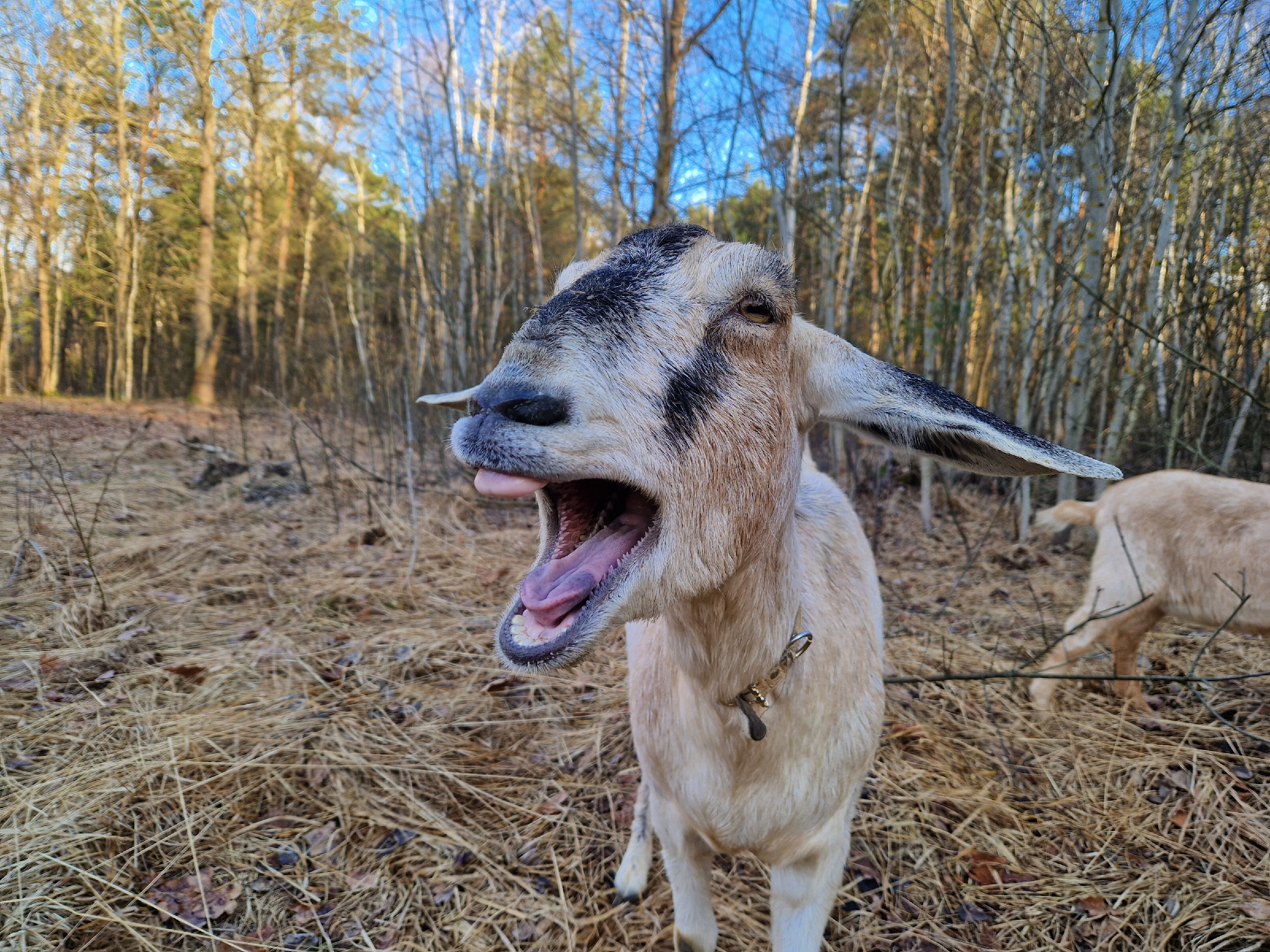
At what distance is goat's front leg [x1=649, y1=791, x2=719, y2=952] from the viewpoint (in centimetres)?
184

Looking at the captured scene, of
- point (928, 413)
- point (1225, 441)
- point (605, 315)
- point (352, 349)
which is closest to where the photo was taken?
point (605, 315)

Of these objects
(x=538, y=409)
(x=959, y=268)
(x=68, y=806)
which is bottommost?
(x=68, y=806)

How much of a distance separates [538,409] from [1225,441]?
8862 millimetres

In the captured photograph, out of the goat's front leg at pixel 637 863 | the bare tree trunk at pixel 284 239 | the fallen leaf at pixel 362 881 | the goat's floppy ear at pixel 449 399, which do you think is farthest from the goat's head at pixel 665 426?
the bare tree trunk at pixel 284 239

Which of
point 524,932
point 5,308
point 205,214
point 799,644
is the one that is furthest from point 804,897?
point 205,214

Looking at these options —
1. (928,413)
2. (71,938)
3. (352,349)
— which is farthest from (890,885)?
(352,349)

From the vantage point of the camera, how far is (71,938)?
6.30 ft

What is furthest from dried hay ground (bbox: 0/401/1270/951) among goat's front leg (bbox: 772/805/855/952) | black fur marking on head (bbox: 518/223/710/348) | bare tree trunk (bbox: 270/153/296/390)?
bare tree trunk (bbox: 270/153/296/390)

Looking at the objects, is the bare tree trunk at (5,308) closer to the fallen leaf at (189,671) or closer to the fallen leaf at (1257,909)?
the fallen leaf at (189,671)

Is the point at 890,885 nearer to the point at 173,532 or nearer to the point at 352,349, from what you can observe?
the point at 173,532

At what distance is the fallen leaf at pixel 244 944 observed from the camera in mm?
2010

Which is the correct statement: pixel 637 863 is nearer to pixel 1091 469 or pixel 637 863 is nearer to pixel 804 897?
pixel 804 897

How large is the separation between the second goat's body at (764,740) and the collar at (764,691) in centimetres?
3

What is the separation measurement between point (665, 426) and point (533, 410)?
31 centimetres
